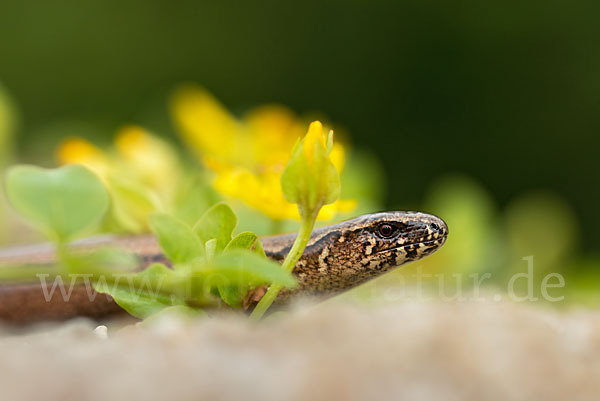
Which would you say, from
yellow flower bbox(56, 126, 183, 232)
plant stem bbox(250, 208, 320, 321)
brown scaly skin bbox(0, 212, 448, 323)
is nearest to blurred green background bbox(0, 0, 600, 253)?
yellow flower bbox(56, 126, 183, 232)

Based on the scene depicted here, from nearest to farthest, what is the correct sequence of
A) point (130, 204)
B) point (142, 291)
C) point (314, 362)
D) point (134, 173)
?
1. point (314, 362)
2. point (142, 291)
3. point (130, 204)
4. point (134, 173)

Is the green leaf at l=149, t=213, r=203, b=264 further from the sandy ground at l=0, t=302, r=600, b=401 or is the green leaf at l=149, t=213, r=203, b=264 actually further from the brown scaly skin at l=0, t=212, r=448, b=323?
the brown scaly skin at l=0, t=212, r=448, b=323

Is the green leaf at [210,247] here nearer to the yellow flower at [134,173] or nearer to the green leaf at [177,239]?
the green leaf at [177,239]

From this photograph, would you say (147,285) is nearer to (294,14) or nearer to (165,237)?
(165,237)

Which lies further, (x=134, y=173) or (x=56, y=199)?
(x=134, y=173)

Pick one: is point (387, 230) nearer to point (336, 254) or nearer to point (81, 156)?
point (336, 254)

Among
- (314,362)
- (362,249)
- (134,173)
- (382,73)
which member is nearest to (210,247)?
(314,362)
